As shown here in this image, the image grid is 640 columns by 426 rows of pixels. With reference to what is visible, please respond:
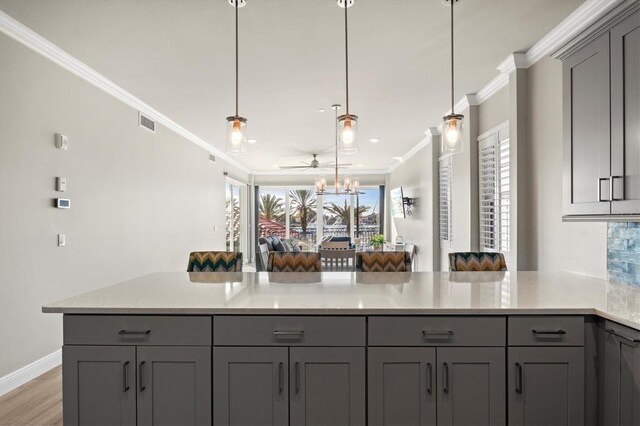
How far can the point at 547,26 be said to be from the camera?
9.12ft

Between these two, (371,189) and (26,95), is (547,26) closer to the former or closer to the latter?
(26,95)

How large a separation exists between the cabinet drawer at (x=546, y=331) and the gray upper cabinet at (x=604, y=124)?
64 cm

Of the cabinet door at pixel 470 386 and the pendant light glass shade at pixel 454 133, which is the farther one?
the pendant light glass shade at pixel 454 133

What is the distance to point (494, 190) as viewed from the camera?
13.0 ft

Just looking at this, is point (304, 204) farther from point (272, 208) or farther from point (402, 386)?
point (402, 386)

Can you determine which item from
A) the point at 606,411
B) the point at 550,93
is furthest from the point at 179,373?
the point at 550,93

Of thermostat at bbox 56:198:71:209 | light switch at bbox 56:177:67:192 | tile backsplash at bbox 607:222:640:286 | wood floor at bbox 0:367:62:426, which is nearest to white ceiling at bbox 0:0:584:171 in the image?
light switch at bbox 56:177:67:192

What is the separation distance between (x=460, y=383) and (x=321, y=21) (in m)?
2.41

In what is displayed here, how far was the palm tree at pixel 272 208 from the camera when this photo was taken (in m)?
11.3

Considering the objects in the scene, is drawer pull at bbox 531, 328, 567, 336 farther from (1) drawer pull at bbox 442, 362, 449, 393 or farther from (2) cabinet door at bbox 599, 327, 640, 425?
(1) drawer pull at bbox 442, 362, 449, 393

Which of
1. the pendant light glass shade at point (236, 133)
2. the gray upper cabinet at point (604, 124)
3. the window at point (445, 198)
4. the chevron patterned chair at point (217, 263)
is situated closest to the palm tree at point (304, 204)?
the window at point (445, 198)

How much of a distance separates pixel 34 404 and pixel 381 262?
2.54 meters

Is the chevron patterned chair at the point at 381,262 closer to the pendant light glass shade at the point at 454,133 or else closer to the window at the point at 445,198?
the pendant light glass shade at the point at 454,133

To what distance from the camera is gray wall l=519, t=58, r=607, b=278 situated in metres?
2.58
